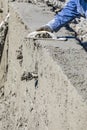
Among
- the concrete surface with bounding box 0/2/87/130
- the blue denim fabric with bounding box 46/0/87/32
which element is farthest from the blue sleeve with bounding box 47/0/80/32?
the concrete surface with bounding box 0/2/87/130

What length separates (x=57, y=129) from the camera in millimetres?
3480

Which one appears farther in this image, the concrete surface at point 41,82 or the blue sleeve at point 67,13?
the blue sleeve at point 67,13

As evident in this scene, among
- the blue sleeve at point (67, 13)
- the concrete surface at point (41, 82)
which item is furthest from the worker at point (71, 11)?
the concrete surface at point (41, 82)

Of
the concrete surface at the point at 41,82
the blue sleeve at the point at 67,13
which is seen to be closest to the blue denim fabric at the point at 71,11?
the blue sleeve at the point at 67,13

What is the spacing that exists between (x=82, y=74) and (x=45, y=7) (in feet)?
8.21

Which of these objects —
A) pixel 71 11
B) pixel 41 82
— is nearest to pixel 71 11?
pixel 71 11

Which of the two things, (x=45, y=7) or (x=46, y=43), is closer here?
(x=46, y=43)

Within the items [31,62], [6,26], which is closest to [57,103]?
[31,62]

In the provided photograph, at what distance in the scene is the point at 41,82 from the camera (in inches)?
160

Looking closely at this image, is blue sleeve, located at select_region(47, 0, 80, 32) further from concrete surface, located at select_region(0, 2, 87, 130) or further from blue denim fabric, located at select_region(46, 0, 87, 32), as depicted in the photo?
concrete surface, located at select_region(0, 2, 87, 130)

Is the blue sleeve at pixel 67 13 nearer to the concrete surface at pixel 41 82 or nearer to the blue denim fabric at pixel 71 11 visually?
the blue denim fabric at pixel 71 11

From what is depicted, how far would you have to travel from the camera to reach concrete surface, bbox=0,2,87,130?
3247 millimetres

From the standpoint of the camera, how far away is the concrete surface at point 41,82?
10.7ft

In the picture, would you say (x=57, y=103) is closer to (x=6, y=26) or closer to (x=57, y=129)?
(x=57, y=129)
